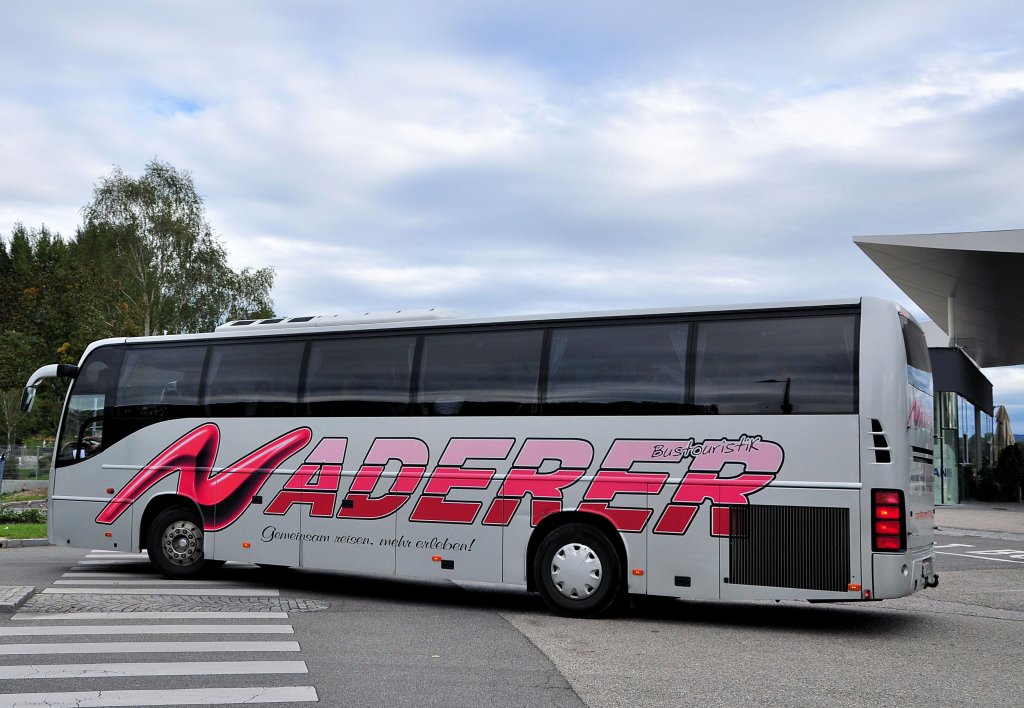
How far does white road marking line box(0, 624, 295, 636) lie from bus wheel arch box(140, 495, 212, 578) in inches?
153

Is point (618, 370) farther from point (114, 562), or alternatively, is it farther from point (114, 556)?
point (114, 556)

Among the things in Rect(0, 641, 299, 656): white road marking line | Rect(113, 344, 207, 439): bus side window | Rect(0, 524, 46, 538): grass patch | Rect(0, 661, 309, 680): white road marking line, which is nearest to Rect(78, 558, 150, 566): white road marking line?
Rect(113, 344, 207, 439): bus side window

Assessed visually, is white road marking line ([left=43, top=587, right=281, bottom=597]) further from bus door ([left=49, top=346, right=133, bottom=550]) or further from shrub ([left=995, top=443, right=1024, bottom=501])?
shrub ([left=995, top=443, right=1024, bottom=501])

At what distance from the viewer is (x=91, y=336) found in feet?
196

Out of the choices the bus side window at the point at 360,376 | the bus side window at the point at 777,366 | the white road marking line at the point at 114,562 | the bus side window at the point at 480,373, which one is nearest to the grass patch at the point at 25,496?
the white road marking line at the point at 114,562

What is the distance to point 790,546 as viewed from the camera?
1024 centimetres

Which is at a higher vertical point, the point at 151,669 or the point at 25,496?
the point at 25,496

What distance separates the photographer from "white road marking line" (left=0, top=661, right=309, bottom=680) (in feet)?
25.5

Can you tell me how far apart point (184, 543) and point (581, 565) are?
5.55m

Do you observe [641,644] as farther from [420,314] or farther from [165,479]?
[165,479]

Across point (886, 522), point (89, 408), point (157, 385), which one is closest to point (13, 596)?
point (157, 385)

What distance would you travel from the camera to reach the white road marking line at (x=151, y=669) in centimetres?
776

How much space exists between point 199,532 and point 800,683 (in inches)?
332

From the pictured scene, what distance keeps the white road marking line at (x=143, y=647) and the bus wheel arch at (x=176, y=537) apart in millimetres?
4836
